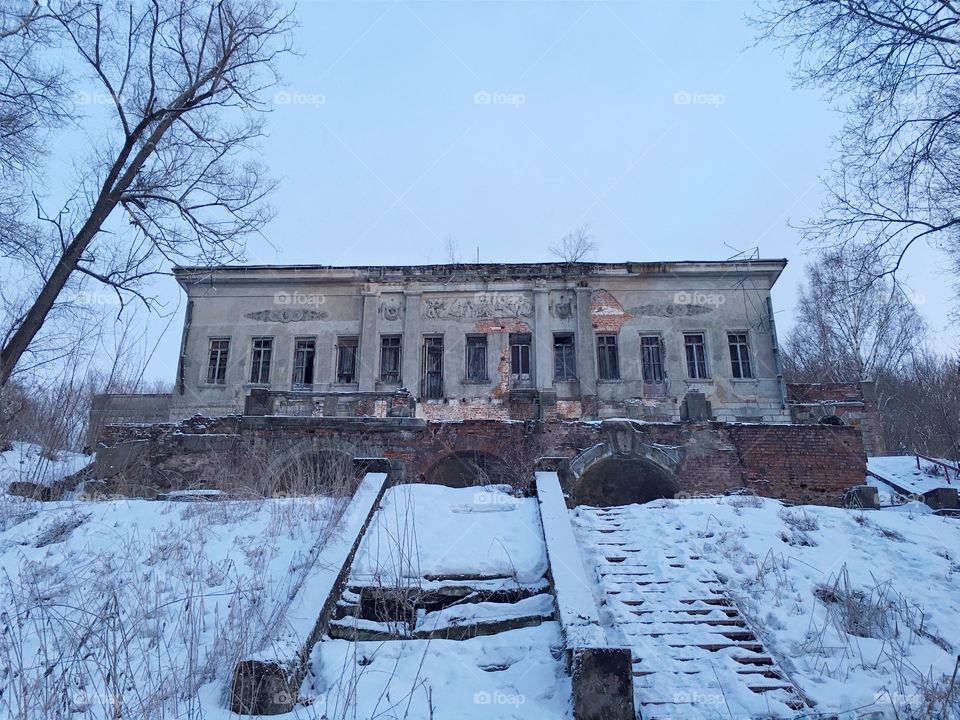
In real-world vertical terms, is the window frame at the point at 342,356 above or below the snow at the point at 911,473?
above

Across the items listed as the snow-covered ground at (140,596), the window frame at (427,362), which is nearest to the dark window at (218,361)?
the window frame at (427,362)

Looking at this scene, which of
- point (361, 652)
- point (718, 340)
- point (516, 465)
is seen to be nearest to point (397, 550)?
point (361, 652)

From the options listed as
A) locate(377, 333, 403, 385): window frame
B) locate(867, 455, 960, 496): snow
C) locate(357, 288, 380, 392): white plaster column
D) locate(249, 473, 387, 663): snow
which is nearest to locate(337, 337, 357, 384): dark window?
locate(357, 288, 380, 392): white plaster column

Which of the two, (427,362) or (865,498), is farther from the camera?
(427,362)

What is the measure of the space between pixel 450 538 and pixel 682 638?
2627 millimetres

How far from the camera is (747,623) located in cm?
524

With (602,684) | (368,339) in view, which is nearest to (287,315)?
(368,339)

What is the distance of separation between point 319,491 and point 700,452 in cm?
760

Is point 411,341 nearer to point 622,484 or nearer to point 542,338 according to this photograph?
point 542,338

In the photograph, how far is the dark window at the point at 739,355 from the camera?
73.9 ft

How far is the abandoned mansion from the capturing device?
22.4 m

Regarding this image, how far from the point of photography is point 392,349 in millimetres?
23688

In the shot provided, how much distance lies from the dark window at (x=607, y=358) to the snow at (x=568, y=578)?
15.0m

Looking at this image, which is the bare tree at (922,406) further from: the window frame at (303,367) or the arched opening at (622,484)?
the window frame at (303,367)
